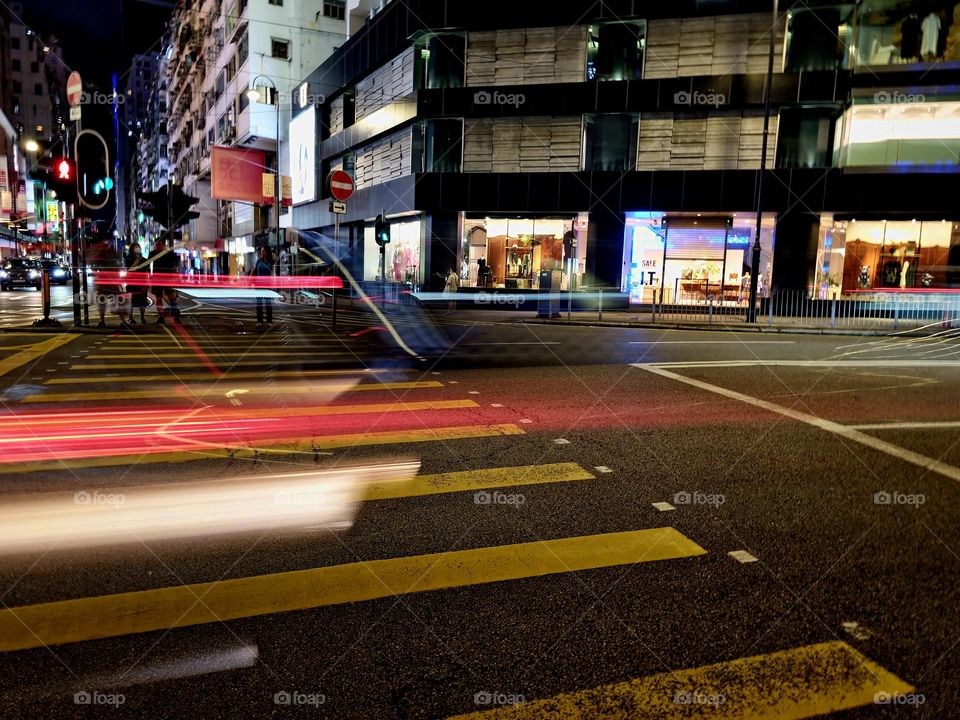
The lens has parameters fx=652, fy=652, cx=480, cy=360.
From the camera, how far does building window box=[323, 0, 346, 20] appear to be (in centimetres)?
5217

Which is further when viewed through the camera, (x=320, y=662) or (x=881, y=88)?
(x=881, y=88)

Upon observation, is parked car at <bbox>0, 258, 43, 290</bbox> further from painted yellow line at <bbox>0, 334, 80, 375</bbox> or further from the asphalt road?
the asphalt road

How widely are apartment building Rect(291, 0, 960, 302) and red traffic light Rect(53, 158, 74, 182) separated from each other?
1776 centimetres

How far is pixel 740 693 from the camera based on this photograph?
2.73 meters

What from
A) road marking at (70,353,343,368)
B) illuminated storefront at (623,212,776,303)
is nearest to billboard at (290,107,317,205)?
illuminated storefront at (623,212,776,303)

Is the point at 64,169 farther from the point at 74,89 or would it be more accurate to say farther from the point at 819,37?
the point at 819,37

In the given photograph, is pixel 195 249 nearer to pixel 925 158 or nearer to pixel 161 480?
pixel 925 158

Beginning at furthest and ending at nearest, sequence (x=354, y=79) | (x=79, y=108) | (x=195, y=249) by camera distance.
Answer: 1. (x=195, y=249)
2. (x=354, y=79)
3. (x=79, y=108)

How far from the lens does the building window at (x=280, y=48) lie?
163 ft

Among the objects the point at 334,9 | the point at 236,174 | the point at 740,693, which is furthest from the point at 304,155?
the point at 740,693

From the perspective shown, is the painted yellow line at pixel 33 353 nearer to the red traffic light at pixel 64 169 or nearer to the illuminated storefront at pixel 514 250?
the red traffic light at pixel 64 169

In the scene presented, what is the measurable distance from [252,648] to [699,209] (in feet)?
92.9

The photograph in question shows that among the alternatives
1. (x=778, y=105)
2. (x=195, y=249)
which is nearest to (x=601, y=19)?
(x=778, y=105)

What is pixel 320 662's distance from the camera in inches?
113
